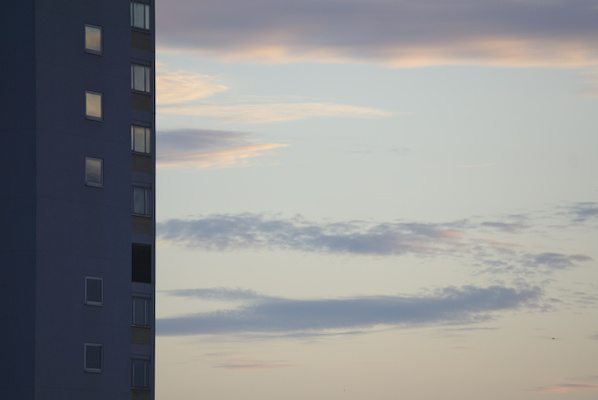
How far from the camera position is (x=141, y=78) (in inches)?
4547

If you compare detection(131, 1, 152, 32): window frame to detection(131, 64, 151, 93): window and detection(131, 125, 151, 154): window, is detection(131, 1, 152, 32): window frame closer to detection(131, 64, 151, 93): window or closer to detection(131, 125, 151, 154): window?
detection(131, 64, 151, 93): window

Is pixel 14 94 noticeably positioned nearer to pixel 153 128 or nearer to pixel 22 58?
pixel 22 58

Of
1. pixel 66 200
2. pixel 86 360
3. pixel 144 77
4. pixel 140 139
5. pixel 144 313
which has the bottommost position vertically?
pixel 86 360

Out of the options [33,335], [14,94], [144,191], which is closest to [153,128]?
[144,191]

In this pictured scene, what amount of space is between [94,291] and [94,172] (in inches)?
339

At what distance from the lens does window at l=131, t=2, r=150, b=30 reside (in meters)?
116

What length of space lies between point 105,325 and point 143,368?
29.0ft

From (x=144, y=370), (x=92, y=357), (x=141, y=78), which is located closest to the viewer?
(x=92, y=357)

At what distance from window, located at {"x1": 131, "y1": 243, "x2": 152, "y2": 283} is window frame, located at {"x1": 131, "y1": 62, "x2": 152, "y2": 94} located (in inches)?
484

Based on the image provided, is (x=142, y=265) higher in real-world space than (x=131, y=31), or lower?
lower

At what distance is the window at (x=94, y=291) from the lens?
10444cm

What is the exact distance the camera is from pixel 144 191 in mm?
114625

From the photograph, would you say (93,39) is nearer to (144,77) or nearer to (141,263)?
(144,77)

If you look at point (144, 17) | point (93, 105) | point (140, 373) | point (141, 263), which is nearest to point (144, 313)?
point (141, 263)
